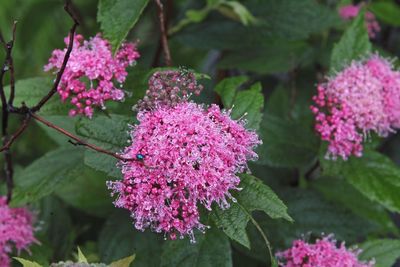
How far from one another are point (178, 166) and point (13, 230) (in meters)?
0.65

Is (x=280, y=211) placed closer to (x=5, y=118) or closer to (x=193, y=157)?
(x=193, y=157)

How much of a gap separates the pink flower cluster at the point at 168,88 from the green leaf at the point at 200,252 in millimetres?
346

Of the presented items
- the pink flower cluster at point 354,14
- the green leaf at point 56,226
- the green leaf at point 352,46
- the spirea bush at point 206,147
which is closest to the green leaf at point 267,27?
the spirea bush at point 206,147

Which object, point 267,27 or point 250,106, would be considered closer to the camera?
point 250,106

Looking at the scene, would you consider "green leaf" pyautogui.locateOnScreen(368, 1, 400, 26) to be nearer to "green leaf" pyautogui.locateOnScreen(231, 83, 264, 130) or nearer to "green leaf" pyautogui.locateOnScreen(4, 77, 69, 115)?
"green leaf" pyautogui.locateOnScreen(231, 83, 264, 130)

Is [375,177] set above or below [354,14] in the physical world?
below

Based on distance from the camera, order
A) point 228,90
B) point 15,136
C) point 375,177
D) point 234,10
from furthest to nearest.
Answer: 1. point 234,10
2. point 375,177
3. point 228,90
4. point 15,136

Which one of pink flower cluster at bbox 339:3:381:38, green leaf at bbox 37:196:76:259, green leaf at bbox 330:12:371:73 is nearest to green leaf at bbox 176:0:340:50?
green leaf at bbox 330:12:371:73

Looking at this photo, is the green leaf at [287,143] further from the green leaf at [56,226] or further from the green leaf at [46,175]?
the green leaf at [56,226]

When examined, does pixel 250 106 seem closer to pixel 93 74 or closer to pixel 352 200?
pixel 93 74

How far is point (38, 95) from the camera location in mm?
1610

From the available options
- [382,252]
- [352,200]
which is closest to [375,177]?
[382,252]

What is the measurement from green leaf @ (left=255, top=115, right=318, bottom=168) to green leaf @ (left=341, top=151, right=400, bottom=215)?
156mm

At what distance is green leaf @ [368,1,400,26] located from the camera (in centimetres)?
237
